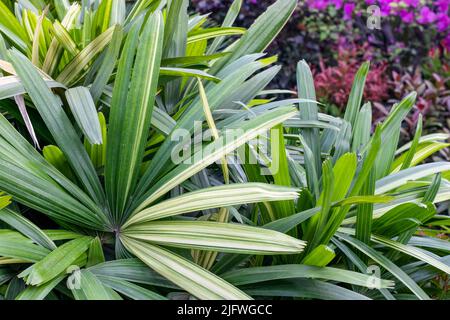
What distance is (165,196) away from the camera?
1.40 metres

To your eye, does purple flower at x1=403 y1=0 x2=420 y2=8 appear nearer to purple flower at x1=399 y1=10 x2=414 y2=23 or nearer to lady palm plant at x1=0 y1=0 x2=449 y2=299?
purple flower at x1=399 y1=10 x2=414 y2=23

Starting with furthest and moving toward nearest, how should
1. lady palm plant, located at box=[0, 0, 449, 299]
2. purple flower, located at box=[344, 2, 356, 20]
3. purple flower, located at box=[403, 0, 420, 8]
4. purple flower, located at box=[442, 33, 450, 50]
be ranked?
purple flower, located at box=[344, 2, 356, 20]
purple flower, located at box=[403, 0, 420, 8]
purple flower, located at box=[442, 33, 450, 50]
lady palm plant, located at box=[0, 0, 449, 299]

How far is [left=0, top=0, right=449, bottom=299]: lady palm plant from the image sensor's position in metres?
1.17

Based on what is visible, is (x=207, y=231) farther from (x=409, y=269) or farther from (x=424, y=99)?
(x=424, y=99)

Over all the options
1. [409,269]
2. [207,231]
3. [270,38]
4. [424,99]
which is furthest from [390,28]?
[207,231]

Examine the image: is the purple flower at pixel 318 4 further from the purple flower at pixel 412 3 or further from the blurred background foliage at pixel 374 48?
the purple flower at pixel 412 3

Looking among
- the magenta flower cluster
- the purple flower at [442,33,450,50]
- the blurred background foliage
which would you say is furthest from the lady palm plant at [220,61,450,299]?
the magenta flower cluster

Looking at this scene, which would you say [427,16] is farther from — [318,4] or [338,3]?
[318,4]

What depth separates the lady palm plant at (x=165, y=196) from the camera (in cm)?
117

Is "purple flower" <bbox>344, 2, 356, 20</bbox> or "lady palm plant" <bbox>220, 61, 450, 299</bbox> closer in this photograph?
"lady palm plant" <bbox>220, 61, 450, 299</bbox>

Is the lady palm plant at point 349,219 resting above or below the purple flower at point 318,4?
below

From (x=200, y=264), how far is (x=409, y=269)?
1.60ft

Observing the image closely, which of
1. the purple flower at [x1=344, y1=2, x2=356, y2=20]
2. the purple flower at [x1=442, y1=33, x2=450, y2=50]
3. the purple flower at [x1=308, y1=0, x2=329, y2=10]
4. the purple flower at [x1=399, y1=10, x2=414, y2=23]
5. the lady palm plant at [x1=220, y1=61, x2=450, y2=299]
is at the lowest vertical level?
the lady palm plant at [x1=220, y1=61, x2=450, y2=299]

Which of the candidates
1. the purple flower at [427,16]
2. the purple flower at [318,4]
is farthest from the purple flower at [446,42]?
the purple flower at [318,4]
